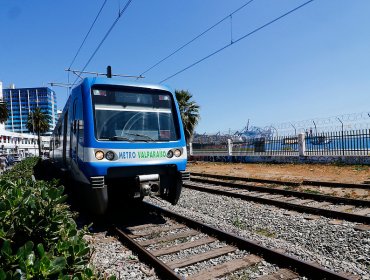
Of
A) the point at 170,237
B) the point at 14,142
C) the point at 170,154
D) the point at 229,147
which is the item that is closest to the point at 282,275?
the point at 170,237

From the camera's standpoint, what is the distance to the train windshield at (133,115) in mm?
6379

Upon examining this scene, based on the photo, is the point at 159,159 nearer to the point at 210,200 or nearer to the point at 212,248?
the point at 212,248

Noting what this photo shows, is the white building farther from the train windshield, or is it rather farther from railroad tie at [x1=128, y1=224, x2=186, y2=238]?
railroad tie at [x1=128, y1=224, x2=186, y2=238]

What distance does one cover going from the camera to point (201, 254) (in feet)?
15.6

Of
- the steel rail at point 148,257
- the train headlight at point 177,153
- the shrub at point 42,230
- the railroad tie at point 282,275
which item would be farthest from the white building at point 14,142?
the railroad tie at point 282,275

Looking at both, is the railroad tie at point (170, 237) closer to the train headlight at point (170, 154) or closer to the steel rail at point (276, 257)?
the steel rail at point (276, 257)

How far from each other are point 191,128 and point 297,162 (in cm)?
1560

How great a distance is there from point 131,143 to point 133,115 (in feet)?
2.35

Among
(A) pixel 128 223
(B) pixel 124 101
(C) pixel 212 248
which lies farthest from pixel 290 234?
(B) pixel 124 101

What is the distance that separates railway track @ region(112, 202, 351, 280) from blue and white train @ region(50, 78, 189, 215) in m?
0.85

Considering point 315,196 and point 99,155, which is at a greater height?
point 99,155

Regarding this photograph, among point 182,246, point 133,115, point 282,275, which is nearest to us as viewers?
point 282,275

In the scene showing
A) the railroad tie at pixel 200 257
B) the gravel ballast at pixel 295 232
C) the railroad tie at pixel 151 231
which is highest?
the railroad tie at pixel 200 257

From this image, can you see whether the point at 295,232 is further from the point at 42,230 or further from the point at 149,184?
the point at 42,230
